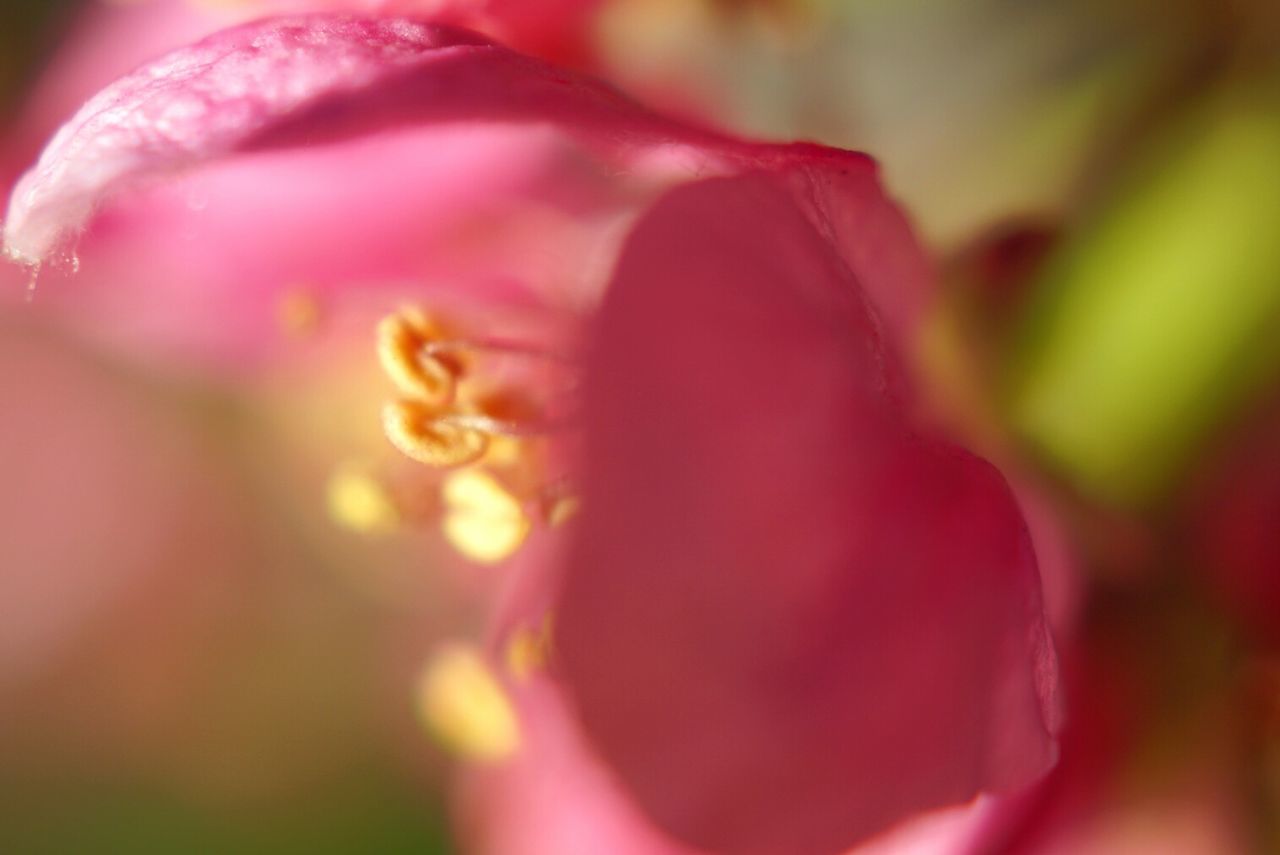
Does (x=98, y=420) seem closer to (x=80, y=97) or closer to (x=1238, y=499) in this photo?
(x=80, y=97)

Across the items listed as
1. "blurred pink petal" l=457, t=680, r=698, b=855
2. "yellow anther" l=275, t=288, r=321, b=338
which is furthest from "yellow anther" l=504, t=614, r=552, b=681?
"yellow anther" l=275, t=288, r=321, b=338

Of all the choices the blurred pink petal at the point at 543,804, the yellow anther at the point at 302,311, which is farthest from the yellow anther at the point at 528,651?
the yellow anther at the point at 302,311

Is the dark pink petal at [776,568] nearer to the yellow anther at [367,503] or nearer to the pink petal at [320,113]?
the pink petal at [320,113]

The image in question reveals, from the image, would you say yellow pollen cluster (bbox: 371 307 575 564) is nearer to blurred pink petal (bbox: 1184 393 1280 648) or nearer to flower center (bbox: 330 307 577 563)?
flower center (bbox: 330 307 577 563)

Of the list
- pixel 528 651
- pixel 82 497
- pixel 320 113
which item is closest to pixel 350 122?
pixel 320 113

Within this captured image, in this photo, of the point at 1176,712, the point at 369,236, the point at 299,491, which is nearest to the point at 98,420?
the point at 299,491

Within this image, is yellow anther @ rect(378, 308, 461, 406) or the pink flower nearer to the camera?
the pink flower
